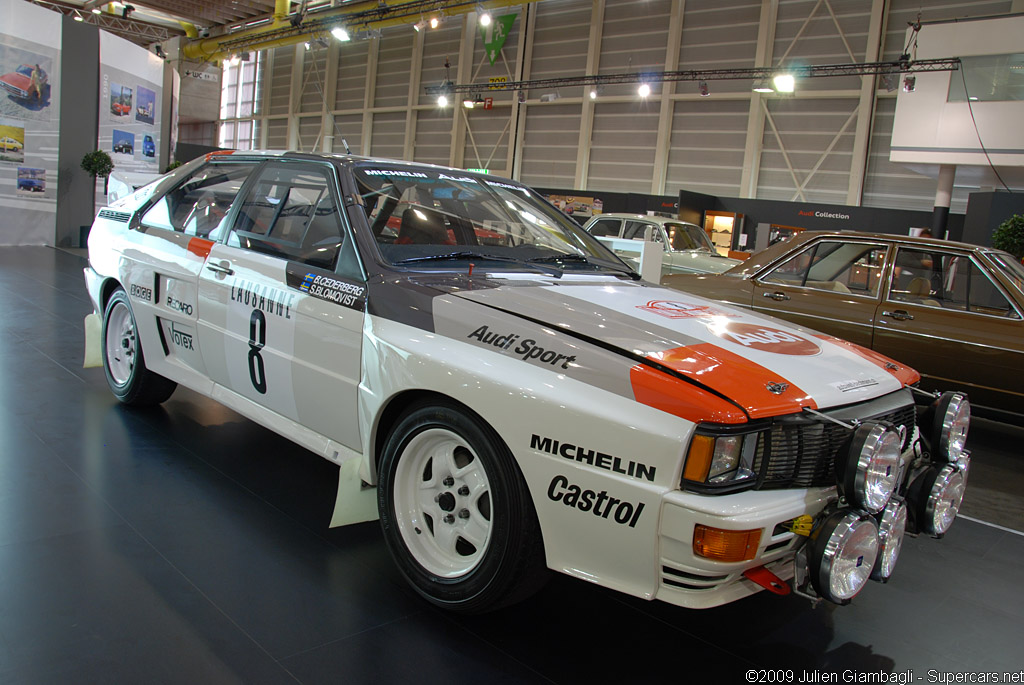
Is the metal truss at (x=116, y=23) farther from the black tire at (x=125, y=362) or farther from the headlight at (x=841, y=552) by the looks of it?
the headlight at (x=841, y=552)

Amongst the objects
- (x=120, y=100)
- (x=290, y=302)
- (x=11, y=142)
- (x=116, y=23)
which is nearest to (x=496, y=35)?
(x=120, y=100)

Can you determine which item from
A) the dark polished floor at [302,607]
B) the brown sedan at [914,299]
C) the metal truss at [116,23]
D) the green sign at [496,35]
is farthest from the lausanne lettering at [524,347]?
the metal truss at [116,23]

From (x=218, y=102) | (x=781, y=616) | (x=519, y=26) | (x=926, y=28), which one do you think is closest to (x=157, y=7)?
(x=218, y=102)

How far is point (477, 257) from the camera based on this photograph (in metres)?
2.92

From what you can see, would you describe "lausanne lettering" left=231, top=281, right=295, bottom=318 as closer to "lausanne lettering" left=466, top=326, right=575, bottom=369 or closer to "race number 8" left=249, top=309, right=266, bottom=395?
"race number 8" left=249, top=309, right=266, bottom=395

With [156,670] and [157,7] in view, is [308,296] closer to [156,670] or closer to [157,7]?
[156,670]

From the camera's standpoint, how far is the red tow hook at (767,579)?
79.0 inches

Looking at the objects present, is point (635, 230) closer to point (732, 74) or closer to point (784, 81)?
point (784, 81)

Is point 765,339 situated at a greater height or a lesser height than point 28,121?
lesser

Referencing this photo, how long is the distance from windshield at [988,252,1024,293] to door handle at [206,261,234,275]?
488 cm

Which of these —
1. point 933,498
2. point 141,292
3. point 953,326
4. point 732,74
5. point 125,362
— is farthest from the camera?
point 732,74

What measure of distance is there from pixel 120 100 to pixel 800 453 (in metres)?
16.4

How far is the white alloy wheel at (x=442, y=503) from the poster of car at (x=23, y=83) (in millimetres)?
13692

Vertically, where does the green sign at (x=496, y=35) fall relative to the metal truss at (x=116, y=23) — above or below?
below
